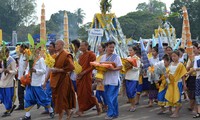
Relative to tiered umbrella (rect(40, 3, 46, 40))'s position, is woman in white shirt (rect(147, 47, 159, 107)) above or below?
below

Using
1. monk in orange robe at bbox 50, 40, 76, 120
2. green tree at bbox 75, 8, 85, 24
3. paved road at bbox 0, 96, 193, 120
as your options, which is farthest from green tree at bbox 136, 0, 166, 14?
monk in orange robe at bbox 50, 40, 76, 120

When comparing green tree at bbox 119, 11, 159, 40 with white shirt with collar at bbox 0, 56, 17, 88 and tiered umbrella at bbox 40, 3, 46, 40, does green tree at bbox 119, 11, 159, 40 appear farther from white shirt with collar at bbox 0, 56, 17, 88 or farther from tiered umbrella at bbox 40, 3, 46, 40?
white shirt with collar at bbox 0, 56, 17, 88

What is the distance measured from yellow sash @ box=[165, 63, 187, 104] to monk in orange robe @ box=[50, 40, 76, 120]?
2229 mm

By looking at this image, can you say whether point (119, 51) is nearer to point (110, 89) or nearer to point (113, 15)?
point (113, 15)

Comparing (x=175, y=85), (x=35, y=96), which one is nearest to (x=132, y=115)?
(x=175, y=85)

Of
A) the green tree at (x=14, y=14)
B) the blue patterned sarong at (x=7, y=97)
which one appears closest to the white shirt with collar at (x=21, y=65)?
the blue patterned sarong at (x=7, y=97)

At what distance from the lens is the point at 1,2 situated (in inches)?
2707

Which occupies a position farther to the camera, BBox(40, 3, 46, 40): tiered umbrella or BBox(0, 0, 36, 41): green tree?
BBox(0, 0, 36, 41): green tree

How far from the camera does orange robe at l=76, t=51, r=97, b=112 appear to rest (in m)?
8.05

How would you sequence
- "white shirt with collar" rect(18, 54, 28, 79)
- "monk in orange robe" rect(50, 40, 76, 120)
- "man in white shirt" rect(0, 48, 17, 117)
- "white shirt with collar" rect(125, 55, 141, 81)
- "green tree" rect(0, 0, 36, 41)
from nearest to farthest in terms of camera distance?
"monk in orange robe" rect(50, 40, 76, 120) < "man in white shirt" rect(0, 48, 17, 117) < "white shirt with collar" rect(125, 55, 141, 81) < "white shirt with collar" rect(18, 54, 28, 79) < "green tree" rect(0, 0, 36, 41)

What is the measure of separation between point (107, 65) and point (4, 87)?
107 inches

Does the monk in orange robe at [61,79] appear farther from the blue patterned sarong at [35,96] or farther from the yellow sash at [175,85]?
the yellow sash at [175,85]

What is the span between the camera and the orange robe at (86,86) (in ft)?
26.4

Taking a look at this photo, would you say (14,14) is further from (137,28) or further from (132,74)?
(132,74)
